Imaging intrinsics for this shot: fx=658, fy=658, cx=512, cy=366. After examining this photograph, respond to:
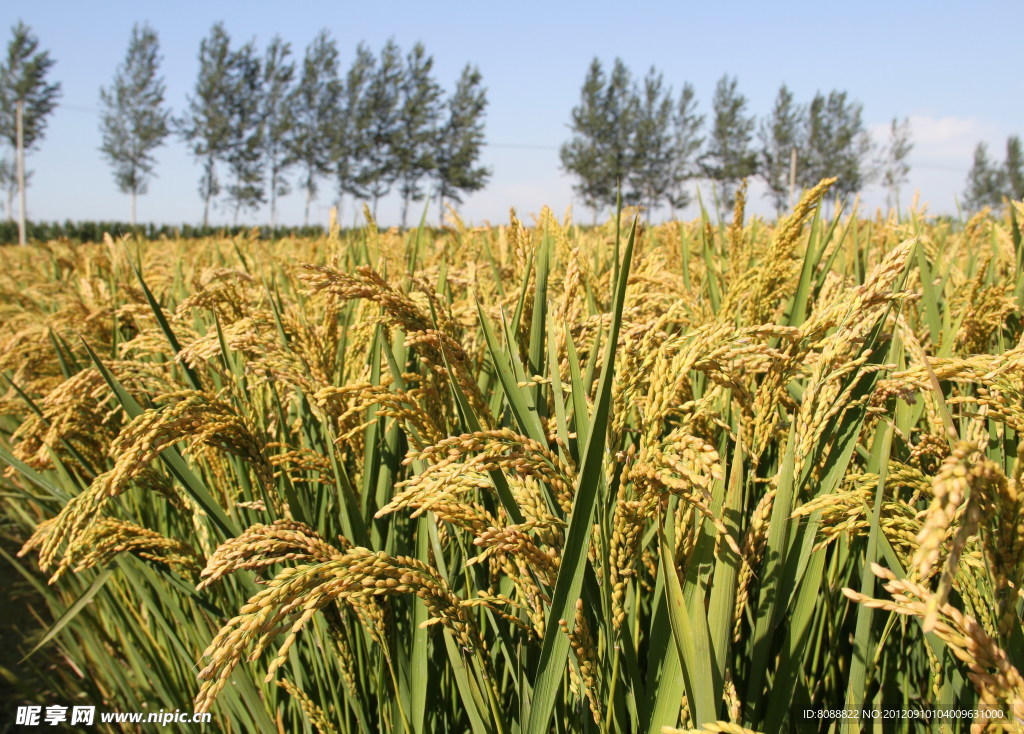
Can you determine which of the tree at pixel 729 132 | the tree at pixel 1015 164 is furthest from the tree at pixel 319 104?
the tree at pixel 1015 164

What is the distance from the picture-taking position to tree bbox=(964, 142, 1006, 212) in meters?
56.8

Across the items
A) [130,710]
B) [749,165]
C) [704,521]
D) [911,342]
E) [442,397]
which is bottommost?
[130,710]

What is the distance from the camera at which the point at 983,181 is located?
57.7m

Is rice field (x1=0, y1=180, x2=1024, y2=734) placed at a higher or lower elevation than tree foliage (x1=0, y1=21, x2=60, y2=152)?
lower

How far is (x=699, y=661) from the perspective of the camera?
32.7 inches

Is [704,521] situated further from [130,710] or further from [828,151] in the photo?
[828,151]

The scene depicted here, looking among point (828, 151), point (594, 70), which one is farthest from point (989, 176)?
point (594, 70)

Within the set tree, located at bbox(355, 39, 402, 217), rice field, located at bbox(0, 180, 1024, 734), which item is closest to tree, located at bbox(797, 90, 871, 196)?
tree, located at bbox(355, 39, 402, 217)

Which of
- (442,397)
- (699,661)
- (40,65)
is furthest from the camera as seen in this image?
(40,65)

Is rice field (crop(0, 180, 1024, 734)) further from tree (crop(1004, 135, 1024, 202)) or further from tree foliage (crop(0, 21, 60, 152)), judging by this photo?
tree (crop(1004, 135, 1024, 202))

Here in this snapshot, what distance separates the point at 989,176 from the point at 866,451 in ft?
234

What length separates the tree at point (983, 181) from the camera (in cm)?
5678

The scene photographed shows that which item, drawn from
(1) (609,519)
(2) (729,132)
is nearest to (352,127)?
(2) (729,132)

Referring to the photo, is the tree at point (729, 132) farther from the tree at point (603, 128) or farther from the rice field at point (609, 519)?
the rice field at point (609, 519)
